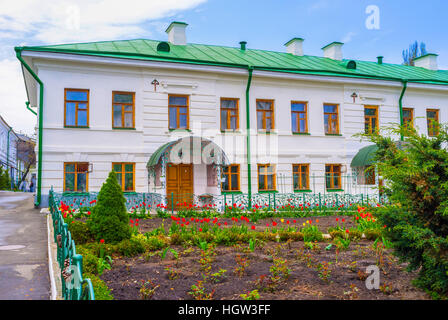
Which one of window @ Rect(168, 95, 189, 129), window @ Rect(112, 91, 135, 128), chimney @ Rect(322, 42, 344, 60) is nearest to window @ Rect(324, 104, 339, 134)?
chimney @ Rect(322, 42, 344, 60)

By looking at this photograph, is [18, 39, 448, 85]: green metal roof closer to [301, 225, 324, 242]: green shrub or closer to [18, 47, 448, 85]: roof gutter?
[18, 47, 448, 85]: roof gutter

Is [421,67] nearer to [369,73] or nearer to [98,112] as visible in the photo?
[369,73]

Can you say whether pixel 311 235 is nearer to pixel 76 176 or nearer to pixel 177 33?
pixel 76 176

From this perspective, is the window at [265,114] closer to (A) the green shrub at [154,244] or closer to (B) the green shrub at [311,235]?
(B) the green shrub at [311,235]

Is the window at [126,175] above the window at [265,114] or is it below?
below

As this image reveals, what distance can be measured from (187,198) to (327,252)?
9766mm

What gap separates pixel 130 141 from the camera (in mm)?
15898

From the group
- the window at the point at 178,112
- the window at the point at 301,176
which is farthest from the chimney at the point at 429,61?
the window at the point at 178,112

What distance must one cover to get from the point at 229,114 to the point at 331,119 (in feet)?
16.8

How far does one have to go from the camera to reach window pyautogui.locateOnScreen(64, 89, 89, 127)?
50.4 feet

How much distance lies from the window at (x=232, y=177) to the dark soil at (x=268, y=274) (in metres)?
9.83

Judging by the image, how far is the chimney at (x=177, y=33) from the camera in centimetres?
1934

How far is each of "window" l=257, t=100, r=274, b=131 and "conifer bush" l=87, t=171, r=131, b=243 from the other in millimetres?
11098

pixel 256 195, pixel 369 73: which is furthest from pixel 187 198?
pixel 369 73
